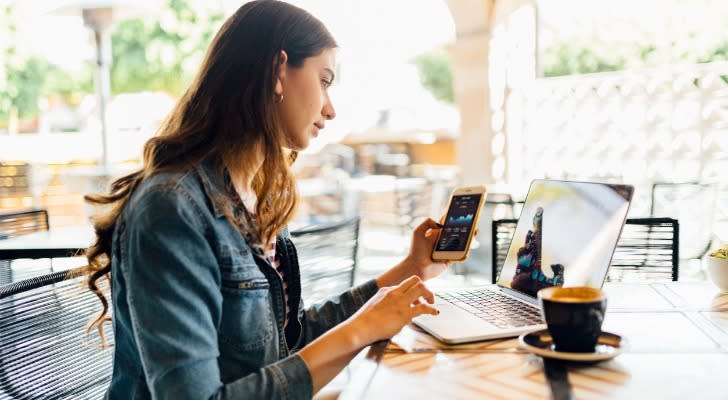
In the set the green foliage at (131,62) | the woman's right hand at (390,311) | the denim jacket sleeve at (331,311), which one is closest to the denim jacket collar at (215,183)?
the woman's right hand at (390,311)

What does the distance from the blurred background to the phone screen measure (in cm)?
41

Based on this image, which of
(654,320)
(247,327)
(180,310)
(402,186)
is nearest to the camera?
(180,310)

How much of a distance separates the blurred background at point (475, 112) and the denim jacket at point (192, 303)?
0.28 metres

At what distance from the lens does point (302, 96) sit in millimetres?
1280

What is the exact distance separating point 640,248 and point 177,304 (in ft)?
5.31

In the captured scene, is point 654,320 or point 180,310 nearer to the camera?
point 180,310

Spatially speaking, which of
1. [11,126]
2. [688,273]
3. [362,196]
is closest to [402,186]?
[362,196]

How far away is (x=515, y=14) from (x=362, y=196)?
3232 mm

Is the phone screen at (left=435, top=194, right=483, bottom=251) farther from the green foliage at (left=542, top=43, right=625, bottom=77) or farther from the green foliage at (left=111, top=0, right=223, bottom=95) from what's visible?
the green foliage at (left=111, top=0, right=223, bottom=95)

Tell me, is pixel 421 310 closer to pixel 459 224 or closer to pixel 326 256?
pixel 459 224

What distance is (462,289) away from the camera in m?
1.57

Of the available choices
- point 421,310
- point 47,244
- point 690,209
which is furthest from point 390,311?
point 690,209

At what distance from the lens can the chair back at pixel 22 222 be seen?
3.11 metres

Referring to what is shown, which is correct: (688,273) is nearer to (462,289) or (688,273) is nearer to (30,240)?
(462,289)
